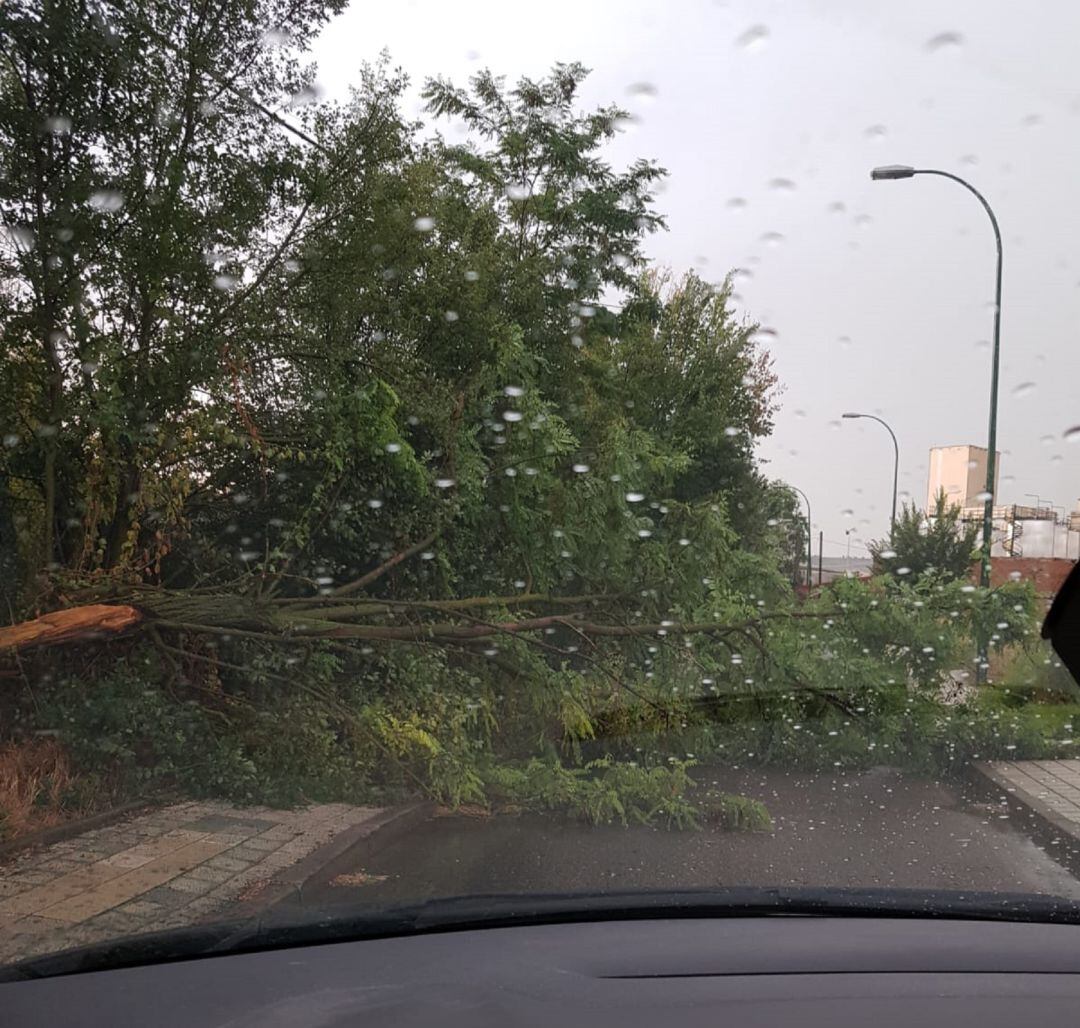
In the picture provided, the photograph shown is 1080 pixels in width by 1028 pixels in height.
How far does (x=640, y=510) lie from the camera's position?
21.1ft

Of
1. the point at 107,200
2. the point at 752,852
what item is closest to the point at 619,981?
the point at 752,852

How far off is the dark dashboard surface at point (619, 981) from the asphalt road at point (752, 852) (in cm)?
167

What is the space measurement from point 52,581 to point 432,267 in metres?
2.85

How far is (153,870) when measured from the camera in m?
4.16

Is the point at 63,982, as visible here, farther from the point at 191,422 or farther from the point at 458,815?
the point at 191,422

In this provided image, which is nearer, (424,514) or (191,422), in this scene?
(191,422)

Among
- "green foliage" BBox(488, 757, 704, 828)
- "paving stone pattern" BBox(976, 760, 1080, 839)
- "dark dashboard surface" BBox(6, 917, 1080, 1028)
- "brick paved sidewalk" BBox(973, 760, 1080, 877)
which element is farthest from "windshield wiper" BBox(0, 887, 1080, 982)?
"paving stone pattern" BBox(976, 760, 1080, 839)

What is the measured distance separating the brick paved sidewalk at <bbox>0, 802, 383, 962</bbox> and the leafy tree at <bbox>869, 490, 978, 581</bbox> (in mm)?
3245

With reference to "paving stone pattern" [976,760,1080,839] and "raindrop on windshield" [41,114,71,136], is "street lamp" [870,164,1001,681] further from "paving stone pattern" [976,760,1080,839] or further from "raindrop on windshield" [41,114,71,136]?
"raindrop on windshield" [41,114,71,136]

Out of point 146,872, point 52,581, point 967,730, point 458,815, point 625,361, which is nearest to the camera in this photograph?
point 146,872

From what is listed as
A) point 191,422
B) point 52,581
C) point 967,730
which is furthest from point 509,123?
point 967,730

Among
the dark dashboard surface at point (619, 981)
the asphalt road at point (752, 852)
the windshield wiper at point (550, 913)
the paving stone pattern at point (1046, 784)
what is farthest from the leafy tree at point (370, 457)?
the dark dashboard surface at point (619, 981)

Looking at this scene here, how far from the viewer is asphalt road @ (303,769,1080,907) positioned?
164 inches

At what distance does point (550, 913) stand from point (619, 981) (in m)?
0.42
